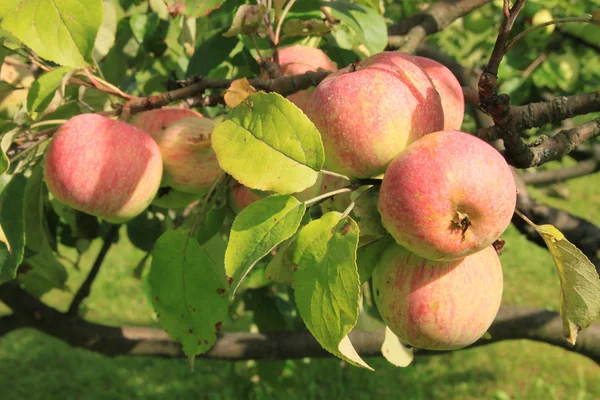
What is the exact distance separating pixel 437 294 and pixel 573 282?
16 cm

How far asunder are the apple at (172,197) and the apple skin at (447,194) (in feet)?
1.56

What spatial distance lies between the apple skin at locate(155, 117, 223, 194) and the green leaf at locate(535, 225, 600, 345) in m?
0.48

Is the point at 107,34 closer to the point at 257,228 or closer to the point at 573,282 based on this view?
the point at 257,228

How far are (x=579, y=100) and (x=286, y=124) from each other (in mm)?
400

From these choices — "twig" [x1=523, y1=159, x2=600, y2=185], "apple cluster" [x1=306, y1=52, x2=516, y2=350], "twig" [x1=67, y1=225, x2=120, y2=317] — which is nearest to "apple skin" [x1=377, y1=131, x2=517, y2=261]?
"apple cluster" [x1=306, y1=52, x2=516, y2=350]

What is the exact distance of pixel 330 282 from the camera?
0.70m

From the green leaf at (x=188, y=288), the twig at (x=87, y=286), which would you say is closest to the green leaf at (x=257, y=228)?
the green leaf at (x=188, y=288)

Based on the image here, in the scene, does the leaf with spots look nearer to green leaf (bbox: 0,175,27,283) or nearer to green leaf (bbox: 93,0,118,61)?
green leaf (bbox: 0,175,27,283)

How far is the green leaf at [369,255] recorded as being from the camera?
0.85m

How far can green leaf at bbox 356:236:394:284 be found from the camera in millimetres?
849

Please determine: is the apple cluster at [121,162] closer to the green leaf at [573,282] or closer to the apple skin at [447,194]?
the apple skin at [447,194]

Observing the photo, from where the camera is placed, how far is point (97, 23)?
3.01 feet

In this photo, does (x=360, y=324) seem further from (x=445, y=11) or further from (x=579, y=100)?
(x=445, y=11)

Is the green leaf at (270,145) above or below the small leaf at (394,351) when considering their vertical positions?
above
